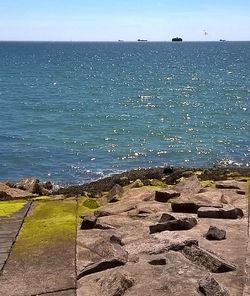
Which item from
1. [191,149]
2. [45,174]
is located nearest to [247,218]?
[45,174]

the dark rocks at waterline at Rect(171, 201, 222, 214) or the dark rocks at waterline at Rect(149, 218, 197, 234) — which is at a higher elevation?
the dark rocks at waterline at Rect(149, 218, 197, 234)

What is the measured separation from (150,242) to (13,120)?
133ft

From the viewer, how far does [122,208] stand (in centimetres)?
1148

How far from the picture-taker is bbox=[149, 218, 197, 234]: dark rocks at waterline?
929 cm

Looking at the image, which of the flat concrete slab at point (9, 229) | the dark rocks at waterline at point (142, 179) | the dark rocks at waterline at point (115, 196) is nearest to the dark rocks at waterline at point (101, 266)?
the flat concrete slab at point (9, 229)

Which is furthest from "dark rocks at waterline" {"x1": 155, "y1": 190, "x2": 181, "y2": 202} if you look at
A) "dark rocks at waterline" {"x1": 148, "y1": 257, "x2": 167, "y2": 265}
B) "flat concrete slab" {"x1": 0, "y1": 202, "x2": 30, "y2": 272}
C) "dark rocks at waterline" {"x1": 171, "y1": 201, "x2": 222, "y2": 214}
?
"dark rocks at waterline" {"x1": 148, "y1": 257, "x2": 167, "y2": 265}

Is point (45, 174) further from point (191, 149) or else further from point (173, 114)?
point (173, 114)

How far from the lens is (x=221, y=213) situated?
10.3 m

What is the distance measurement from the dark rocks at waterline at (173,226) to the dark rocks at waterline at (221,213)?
2.76 ft

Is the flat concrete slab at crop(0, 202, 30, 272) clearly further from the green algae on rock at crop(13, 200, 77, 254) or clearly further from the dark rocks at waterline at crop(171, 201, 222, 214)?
the dark rocks at waterline at crop(171, 201, 222, 214)

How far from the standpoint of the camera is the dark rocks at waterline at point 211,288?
648cm

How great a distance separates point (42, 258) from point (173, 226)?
7.93ft

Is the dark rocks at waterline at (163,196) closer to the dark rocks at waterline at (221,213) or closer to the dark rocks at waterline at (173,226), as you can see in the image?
the dark rocks at waterline at (221,213)

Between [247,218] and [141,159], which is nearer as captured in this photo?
[247,218]
